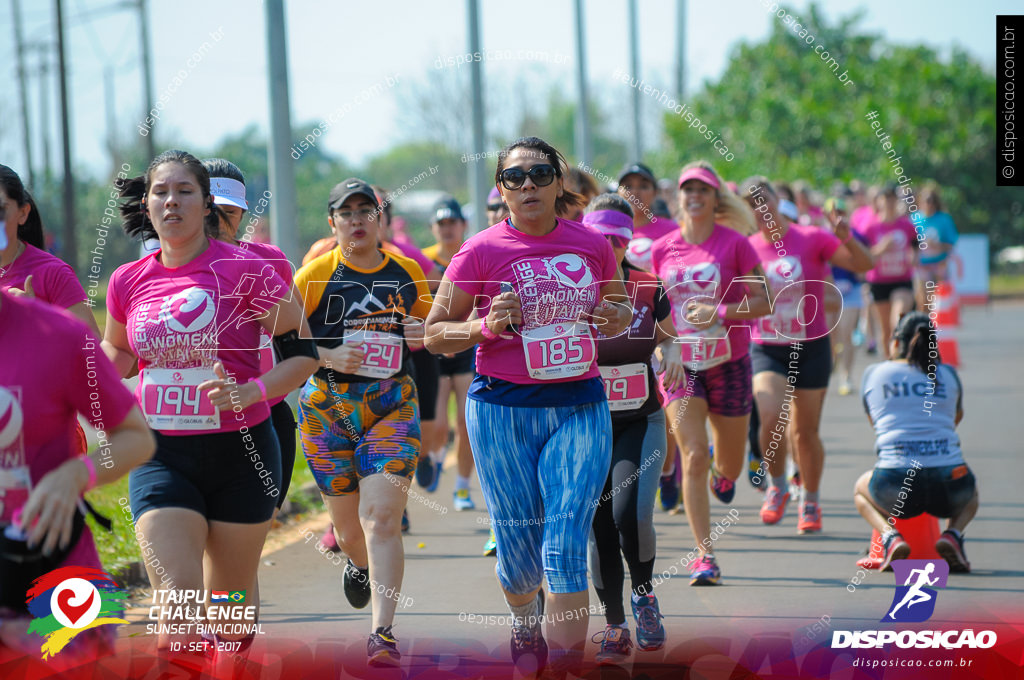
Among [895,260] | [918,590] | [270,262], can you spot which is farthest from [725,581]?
[895,260]

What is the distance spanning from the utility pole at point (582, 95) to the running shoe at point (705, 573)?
42.8 feet

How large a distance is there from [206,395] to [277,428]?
1337 mm

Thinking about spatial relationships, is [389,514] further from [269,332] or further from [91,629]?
[91,629]

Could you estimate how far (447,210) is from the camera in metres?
9.45

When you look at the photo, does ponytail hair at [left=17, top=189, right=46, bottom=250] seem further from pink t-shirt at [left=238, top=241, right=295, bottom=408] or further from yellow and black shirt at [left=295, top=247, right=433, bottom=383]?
yellow and black shirt at [left=295, top=247, right=433, bottom=383]

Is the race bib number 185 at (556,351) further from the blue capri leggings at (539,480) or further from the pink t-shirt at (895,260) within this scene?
the pink t-shirt at (895,260)

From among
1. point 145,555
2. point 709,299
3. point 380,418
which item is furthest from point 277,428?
point 709,299

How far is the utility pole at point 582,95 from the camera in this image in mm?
19531

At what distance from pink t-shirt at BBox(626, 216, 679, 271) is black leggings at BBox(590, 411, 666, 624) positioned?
2.53 m

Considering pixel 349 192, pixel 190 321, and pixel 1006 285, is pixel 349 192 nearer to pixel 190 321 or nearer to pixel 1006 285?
pixel 190 321

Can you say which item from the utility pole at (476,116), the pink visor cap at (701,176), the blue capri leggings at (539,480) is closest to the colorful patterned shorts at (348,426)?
the blue capri leggings at (539,480)

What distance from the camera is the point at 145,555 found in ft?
13.8

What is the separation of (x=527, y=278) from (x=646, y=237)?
12.0ft

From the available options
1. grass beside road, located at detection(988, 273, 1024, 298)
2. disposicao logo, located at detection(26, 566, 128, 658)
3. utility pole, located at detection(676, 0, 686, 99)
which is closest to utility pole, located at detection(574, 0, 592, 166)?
utility pole, located at detection(676, 0, 686, 99)
